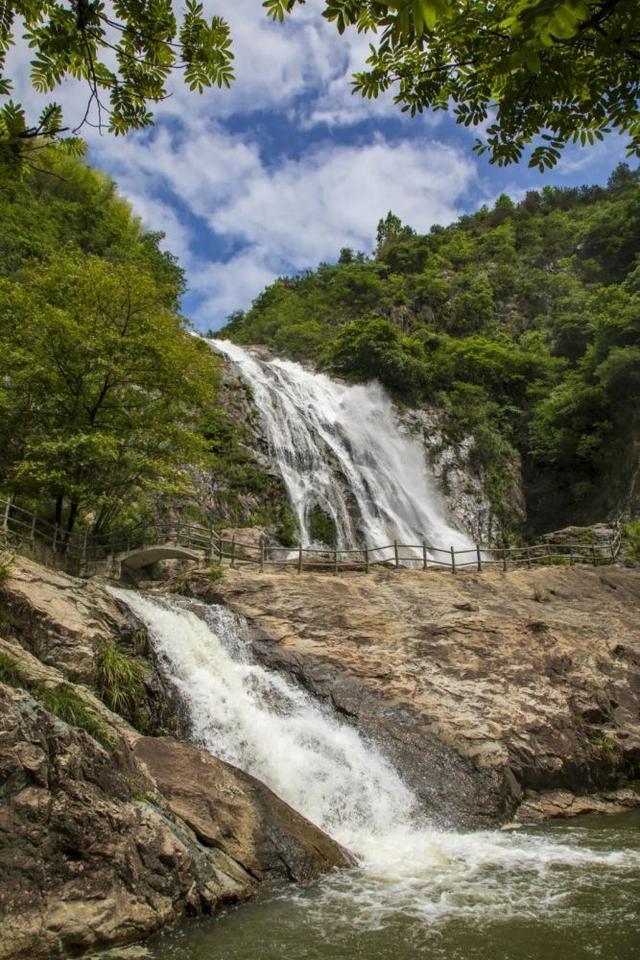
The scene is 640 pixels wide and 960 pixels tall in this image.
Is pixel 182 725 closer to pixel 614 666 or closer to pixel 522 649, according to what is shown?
pixel 522 649

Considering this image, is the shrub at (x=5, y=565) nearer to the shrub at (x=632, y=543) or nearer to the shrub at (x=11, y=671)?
the shrub at (x=11, y=671)

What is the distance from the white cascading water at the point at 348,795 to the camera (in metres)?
6.63

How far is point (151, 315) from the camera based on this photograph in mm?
15906

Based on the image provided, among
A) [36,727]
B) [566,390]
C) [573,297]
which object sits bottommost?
[36,727]

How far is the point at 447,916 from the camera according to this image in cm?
594

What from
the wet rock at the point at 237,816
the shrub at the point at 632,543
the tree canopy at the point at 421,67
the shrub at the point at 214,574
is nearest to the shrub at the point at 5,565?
the wet rock at the point at 237,816

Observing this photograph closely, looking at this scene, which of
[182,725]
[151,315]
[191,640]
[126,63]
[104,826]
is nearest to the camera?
[126,63]

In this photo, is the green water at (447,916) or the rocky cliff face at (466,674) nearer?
the green water at (447,916)

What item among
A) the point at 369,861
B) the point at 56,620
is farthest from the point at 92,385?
the point at 369,861

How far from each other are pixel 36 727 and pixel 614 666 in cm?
1390

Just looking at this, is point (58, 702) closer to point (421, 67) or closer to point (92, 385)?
point (421, 67)

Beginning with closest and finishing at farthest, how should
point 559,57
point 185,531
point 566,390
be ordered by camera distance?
point 559,57 < point 185,531 < point 566,390

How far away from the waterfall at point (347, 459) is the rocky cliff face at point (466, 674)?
8.97 meters

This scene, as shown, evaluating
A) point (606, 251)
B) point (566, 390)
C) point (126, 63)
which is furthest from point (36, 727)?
point (606, 251)
